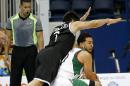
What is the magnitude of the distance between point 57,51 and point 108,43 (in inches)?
224

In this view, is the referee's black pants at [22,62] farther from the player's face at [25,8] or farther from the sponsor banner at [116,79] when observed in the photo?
the sponsor banner at [116,79]

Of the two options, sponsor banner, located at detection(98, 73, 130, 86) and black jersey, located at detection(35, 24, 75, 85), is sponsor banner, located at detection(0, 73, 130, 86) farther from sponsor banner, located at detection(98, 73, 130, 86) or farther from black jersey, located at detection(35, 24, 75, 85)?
black jersey, located at detection(35, 24, 75, 85)

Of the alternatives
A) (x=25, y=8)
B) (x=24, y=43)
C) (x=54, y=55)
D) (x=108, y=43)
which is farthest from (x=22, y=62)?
(x=108, y=43)

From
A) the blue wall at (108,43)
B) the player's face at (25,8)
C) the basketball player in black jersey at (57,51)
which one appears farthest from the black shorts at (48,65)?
the blue wall at (108,43)

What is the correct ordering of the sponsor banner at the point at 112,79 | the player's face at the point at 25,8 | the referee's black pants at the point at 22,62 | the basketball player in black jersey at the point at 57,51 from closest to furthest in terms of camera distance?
the basketball player in black jersey at the point at 57,51
the player's face at the point at 25,8
the referee's black pants at the point at 22,62
the sponsor banner at the point at 112,79

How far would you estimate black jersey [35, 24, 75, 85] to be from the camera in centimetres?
640

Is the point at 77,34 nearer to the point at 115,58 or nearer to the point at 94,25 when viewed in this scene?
A: the point at 94,25

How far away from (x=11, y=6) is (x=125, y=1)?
2791 mm

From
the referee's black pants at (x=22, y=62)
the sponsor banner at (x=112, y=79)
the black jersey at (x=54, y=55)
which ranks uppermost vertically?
the black jersey at (x=54, y=55)

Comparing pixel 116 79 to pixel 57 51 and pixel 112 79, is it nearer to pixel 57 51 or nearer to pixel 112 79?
pixel 112 79

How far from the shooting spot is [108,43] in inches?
475

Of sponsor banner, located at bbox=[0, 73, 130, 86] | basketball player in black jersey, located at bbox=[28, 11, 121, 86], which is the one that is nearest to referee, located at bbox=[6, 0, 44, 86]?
sponsor banner, located at bbox=[0, 73, 130, 86]

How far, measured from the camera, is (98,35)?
39.8 feet

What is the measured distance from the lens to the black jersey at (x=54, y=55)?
21.0 feet
